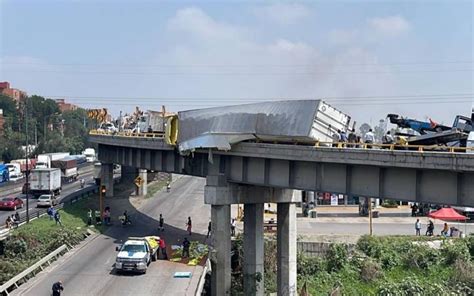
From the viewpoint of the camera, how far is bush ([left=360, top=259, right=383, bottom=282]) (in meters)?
37.9

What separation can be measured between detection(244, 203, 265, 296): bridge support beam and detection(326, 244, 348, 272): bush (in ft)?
20.5

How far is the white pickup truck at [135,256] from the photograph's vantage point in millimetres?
30938

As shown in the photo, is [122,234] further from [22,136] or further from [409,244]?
[22,136]

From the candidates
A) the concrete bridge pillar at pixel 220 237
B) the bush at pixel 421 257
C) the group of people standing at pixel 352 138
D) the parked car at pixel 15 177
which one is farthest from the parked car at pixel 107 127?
the group of people standing at pixel 352 138

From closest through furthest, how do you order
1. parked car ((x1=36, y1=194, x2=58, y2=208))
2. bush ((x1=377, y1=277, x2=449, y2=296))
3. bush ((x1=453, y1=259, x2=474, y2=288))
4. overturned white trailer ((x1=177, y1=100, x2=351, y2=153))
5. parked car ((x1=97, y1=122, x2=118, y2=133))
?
overturned white trailer ((x1=177, y1=100, x2=351, y2=153)), bush ((x1=377, y1=277, x2=449, y2=296)), bush ((x1=453, y1=259, x2=474, y2=288)), parked car ((x1=36, y1=194, x2=58, y2=208)), parked car ((x1=97, y1=122, x2=118, y2=133))

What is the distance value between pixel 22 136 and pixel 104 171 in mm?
71814

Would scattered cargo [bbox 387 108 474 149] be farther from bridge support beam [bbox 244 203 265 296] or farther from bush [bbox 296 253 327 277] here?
bush [bbox 296 253 327 277]

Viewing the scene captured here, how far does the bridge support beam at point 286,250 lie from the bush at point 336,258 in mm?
4993

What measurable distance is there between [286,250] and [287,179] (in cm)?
704

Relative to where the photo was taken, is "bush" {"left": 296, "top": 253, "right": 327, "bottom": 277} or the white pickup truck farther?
"bush" {"left": 296, "top": 253, "right": 327, "bottom": 277}

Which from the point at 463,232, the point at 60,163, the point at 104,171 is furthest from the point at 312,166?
the point at 60,163

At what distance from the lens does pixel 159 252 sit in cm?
3531

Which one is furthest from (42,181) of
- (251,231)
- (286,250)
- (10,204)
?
(286,250)

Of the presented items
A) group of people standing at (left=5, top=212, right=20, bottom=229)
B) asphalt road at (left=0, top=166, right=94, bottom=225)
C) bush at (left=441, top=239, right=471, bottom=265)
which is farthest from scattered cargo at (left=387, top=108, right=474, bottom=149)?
asphalt road at (left=0, top=166, right=94, bottom=225)
